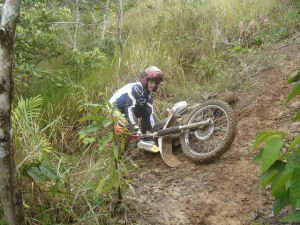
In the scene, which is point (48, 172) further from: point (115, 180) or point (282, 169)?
point (282, 169)

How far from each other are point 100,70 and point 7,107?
3.79 meters

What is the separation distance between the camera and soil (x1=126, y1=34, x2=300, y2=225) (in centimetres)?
329

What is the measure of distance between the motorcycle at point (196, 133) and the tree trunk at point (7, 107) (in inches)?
78.4

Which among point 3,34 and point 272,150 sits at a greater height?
point 3,34

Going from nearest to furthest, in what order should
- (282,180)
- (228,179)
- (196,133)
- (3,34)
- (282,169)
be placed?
(282,180) → (282,169) → (3,34) → (228,179) → (196,133)

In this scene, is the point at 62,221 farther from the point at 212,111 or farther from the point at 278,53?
the point at 278,53

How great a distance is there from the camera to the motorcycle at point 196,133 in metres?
4.13

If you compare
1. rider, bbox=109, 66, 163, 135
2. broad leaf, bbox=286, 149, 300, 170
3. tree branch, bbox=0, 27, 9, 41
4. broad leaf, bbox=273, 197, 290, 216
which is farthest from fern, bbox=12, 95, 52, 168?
broad leaf, bbox=286, 149, 300, 170

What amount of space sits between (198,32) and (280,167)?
226 inches

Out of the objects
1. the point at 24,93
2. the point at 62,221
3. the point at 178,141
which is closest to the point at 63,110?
the point at 24,93

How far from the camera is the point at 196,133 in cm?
450

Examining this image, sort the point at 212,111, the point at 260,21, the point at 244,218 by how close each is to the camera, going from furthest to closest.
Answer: the point at 260,21 < the point at 212,111 < the point at 244,218

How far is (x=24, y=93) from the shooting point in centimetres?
500

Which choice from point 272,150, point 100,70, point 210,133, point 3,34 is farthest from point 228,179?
point 100,70
